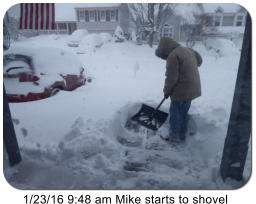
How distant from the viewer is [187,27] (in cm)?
241

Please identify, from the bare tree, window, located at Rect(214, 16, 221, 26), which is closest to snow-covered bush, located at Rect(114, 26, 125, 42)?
the bare tree

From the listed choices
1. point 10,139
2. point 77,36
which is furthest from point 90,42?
point 10,139

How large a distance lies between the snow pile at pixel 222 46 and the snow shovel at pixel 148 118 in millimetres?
1222

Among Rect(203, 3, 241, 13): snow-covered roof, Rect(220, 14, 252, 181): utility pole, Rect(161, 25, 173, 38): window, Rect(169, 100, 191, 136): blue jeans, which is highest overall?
Rect(203, 3, 241, 13): snow-covered roof

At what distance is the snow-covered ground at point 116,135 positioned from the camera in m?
2.34

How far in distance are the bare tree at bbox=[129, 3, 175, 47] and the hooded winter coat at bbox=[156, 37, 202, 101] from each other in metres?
0.23

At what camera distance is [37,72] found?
308cm

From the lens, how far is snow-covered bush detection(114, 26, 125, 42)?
2.49 meters

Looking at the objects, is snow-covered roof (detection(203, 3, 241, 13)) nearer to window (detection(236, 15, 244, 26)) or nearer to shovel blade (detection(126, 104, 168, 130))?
window (detection(236, 15, 244, 26))

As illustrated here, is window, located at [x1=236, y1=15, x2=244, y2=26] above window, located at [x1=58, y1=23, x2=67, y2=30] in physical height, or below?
above

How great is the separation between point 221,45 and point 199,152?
132 centimetres

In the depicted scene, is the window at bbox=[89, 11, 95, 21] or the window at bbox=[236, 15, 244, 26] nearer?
the window at bbox=[236, 15, 244, 26]

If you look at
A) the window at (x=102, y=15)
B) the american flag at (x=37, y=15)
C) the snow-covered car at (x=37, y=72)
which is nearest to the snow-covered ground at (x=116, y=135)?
the snow-covered car at (x=37, y=72)

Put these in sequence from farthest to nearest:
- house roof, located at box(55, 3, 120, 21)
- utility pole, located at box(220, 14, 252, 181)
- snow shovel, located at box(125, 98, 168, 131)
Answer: snow shovel, located at box(125, 98, 168, 131)
house roof, located at box(55, 3, 120, 21)
utility pole, located at box(220, 14, 252, 181)
